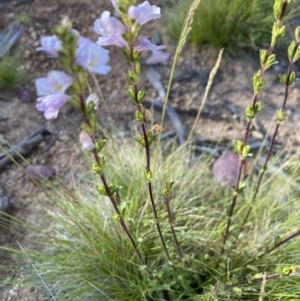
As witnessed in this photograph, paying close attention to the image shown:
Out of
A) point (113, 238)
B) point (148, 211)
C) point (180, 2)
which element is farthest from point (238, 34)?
point (113, 238)

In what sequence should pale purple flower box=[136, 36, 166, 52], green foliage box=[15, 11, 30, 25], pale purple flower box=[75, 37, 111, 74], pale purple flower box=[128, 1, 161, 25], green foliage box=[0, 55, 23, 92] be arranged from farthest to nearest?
green foliage box=[15, 11, 30, 25] < green foliage box=[0, 55, 23, 92] < pale purple flower box=[136, 36, 166, 52] < pale purple flower box=[128, 1, 161, 25] < pale purple flower box=[75, 37, 111, 74]

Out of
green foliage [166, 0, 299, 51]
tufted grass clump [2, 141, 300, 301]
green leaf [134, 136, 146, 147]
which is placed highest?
green leaf [134, 136, 146, 147]

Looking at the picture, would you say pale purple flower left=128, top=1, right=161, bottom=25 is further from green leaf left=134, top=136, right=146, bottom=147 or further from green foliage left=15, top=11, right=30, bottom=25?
green foliage left=15, top=11, right=30, bottom=25

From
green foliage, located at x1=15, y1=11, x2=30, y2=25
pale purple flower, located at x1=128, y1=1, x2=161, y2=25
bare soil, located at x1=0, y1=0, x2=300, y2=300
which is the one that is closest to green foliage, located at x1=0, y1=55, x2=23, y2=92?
bare soil, located at x1=0, y1=0, x2=300, y2=300

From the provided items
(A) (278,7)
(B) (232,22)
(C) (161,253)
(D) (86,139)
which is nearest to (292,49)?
(A) (278,7)

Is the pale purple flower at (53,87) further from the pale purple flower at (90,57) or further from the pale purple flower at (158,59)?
the pale purple flower at (158,59)

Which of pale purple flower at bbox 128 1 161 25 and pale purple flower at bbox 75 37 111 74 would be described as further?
pale purple flower at bbox 128 1 161 25
